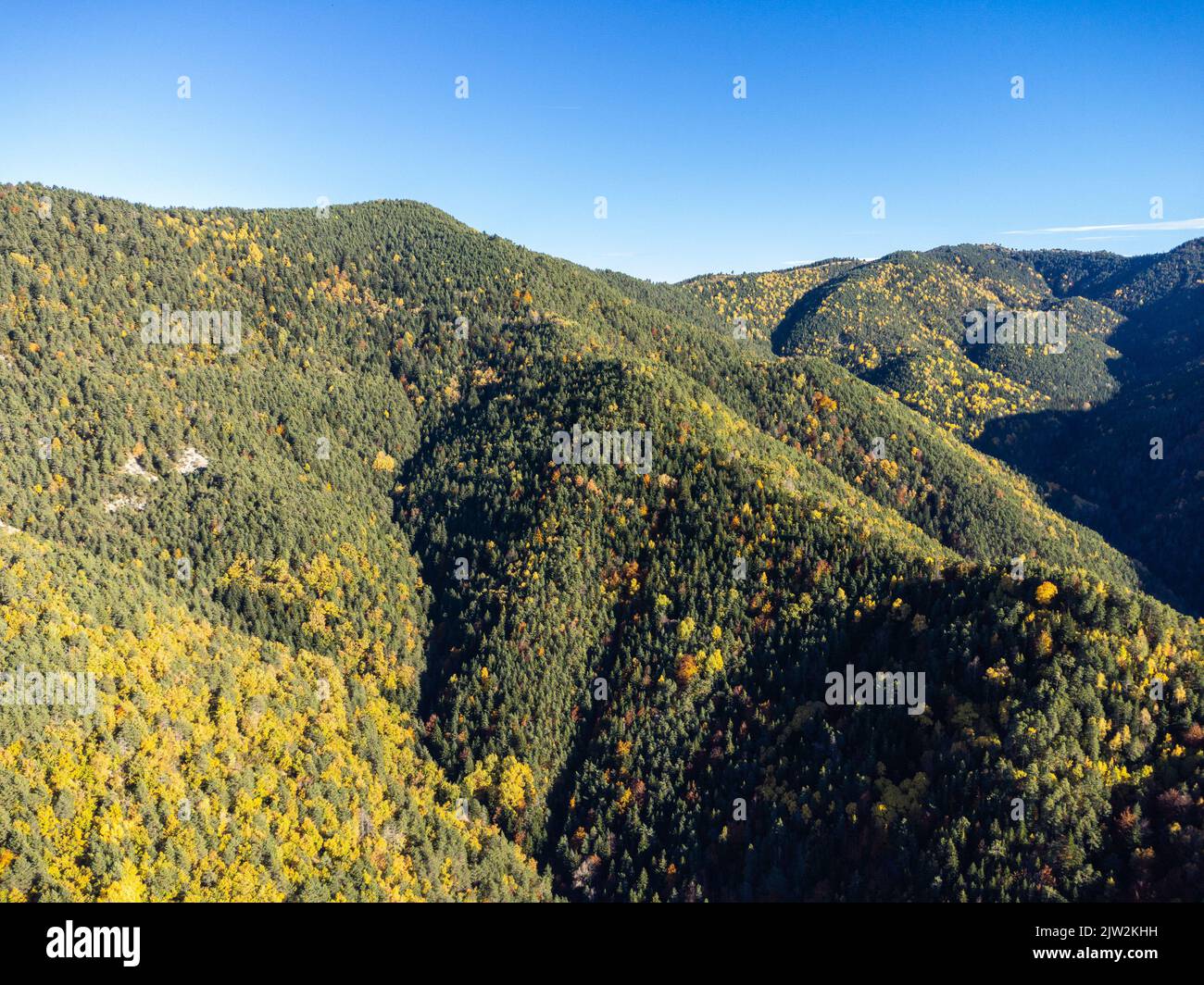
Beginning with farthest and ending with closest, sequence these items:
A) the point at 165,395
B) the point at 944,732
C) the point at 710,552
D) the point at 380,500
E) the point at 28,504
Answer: the point at 380,500 → the point at 165,395 → the point at 710,552 → the point at 28,504 → the point at 944,732

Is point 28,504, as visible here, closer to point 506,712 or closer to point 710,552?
point 506,712

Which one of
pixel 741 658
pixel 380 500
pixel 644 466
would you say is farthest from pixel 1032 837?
pixel 380 500

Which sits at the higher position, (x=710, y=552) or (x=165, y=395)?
(x=165, y=395)

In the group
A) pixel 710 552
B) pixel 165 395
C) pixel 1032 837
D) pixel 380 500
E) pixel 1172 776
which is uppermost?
pixel 165 395

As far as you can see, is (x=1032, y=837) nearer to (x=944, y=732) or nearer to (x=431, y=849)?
(x=944, y=732)
